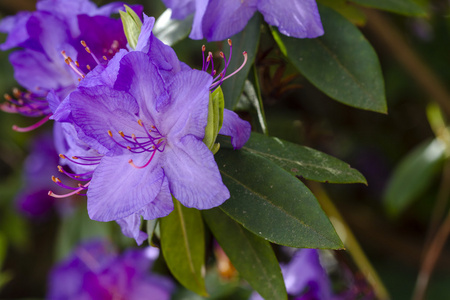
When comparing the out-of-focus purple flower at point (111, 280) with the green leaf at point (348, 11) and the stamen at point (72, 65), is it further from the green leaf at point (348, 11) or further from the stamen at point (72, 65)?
the green leaf at point (348, 11)

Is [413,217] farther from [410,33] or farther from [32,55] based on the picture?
[32,55]

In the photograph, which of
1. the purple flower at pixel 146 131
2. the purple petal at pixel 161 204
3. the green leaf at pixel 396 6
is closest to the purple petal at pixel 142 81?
the purple flower at pixel 146 131

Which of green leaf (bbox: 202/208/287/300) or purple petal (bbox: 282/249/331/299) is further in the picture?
purple petal (bbox: 282/249/331/299)

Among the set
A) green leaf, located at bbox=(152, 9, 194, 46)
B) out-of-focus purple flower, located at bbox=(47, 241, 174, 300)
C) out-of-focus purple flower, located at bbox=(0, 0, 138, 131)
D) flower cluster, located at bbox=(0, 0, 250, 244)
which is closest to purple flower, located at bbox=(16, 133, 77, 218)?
out-of-focus purple flower, located at bbox=(47, 241, 174, 300)

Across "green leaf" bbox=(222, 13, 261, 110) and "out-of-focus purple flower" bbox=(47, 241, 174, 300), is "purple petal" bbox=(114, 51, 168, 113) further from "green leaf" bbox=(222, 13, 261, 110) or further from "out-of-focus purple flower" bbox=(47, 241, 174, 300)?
"out-of-focus purple flower" bbox=(47, 241, 174, 300)

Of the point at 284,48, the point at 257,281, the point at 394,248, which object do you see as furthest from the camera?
the point at 394,248

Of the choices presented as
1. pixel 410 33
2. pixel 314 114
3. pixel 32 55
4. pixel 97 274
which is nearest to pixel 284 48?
pixel 32 55

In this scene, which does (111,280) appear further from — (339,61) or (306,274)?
(339,61)
